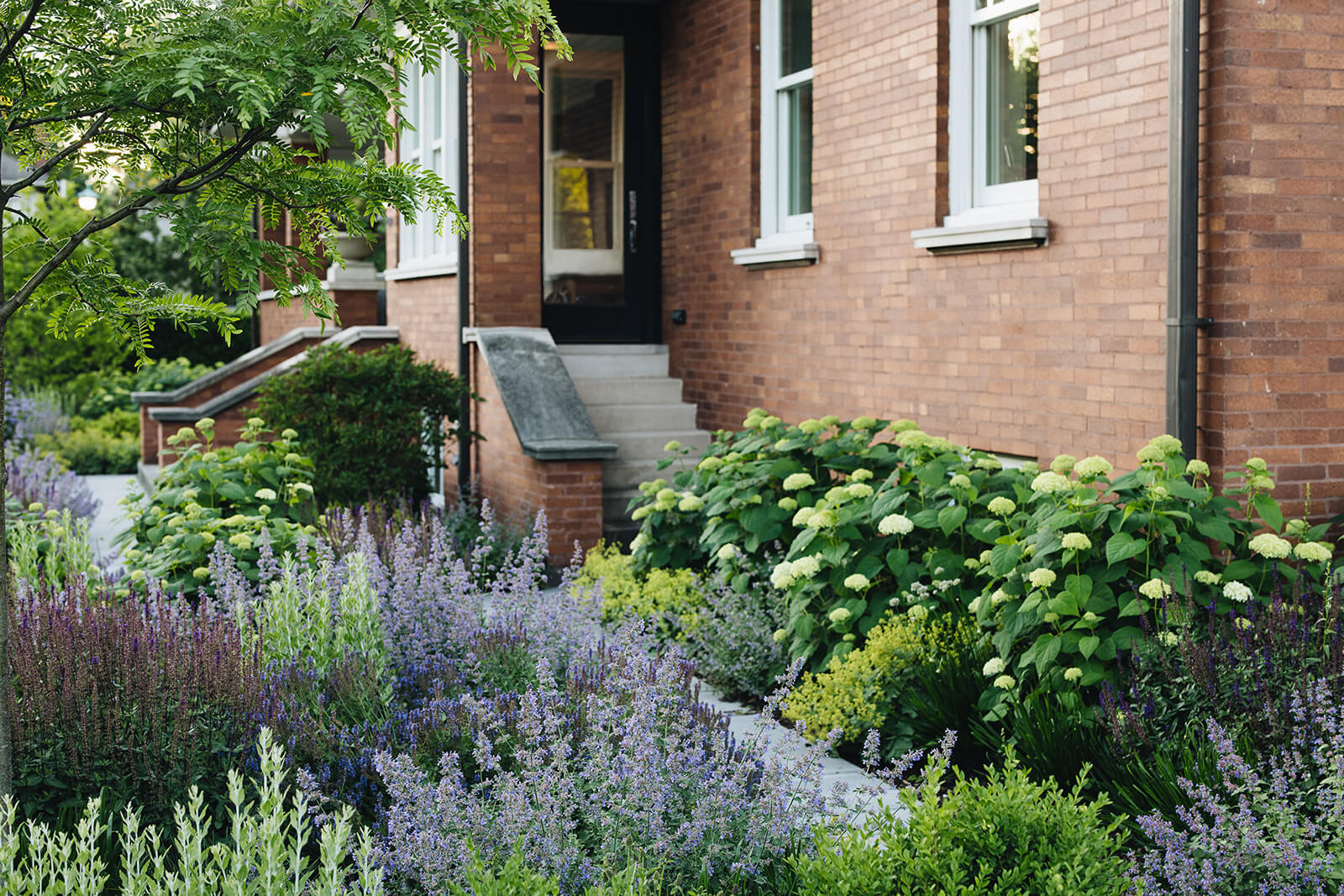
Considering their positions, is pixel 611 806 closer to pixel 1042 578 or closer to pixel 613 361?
pixel 1042 578

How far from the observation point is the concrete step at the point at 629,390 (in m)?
10.4

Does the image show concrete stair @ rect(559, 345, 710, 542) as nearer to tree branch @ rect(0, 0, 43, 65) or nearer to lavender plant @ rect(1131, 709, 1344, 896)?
lavender plant @ rect(1131, 709, 1344, 896)

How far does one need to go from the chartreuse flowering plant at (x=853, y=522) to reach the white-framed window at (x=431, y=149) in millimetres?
4975

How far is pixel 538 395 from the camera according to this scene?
9.64 metres

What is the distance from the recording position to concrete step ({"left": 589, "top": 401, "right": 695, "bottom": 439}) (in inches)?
405

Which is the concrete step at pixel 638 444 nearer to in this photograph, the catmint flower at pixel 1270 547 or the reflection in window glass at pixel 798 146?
the reflection in window glass at pixel 798 146

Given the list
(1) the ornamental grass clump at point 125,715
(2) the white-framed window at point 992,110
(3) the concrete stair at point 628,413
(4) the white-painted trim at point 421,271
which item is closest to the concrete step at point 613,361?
(3) the concrete stair at point 628,413

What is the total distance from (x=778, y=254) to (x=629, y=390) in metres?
2.00

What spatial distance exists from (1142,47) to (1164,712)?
3.08 meters

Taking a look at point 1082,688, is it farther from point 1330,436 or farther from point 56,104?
point 56,104

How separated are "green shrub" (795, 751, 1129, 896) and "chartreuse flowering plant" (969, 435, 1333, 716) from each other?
1545mm

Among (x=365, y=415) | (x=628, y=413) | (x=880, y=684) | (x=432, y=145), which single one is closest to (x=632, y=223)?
(x=628, y=413)

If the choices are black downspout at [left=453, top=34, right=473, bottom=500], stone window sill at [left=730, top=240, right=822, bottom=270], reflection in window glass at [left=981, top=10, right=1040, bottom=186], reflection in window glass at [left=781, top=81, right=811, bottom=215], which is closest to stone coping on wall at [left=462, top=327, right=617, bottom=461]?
black downspout at [left=453, top=34, right=473, bottom=500]

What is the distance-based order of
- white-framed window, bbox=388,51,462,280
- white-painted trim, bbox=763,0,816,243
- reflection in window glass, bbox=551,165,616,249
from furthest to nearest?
white-framed window, bbox=388,51,462,280 → reflection in window glass, bbox=551,165,616,249 → white-painted trim, bbox=763,0,816,243
